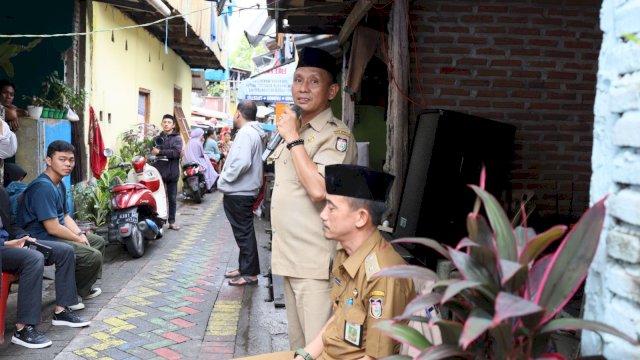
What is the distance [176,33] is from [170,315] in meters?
9.33

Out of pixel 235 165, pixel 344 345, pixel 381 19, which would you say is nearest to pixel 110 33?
pixel 235 165

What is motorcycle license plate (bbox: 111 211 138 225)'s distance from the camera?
24.9ft

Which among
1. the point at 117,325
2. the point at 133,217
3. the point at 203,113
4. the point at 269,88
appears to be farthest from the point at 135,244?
the point at 203,113

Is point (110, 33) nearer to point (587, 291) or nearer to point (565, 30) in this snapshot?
point (565, 30)

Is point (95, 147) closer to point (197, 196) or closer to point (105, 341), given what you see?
point (197, 196)

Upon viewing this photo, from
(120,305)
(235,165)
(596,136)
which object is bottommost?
(120,305)

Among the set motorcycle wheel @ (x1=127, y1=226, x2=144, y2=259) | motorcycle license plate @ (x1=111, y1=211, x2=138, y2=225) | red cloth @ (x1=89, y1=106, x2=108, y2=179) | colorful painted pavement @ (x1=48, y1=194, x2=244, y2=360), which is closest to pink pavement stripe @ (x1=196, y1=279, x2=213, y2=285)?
colorful painted pavement @ (x1=48, y1=194, x2=244, y2=360)

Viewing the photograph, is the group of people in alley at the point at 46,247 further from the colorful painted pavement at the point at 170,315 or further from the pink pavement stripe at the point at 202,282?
the pink pavement stripe at the point at 202,282

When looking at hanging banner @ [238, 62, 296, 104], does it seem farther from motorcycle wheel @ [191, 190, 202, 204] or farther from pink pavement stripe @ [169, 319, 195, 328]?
pink pavement stripe @ [169, 319, 195, 328]

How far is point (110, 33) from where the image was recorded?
10.1 m

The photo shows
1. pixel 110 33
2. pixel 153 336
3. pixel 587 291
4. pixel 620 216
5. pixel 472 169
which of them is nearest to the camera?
pixel 620 216

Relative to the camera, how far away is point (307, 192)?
10.0 feet

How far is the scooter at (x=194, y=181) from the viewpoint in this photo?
13.3 metres

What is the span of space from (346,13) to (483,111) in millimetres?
2303
